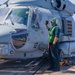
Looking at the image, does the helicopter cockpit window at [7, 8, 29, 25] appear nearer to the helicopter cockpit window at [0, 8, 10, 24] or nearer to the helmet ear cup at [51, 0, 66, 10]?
the helicopter cockpit window at [0, 8, 10, 24]

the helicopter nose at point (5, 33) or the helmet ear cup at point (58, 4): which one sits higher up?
the helmet ear cup at point (58, 4)

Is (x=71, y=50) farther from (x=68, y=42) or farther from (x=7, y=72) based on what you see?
(x=7, y=72)

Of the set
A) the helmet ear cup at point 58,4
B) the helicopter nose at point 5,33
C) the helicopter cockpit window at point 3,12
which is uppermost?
the helmet ear cup at point 58,4

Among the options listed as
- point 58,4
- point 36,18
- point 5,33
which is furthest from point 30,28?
point 58,4

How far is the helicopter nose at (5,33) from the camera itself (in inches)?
299

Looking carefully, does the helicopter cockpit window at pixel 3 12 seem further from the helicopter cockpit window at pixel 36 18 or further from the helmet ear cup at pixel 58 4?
the helmet ear cup at pixel 58 4

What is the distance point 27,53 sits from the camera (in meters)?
8.96

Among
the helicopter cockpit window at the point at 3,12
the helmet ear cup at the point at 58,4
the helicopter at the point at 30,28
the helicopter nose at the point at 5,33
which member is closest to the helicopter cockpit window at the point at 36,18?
the helicopter at the point at 30,28

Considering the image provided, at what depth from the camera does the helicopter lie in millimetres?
8023

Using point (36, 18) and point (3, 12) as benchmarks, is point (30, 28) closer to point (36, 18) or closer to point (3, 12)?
point (36, 18)

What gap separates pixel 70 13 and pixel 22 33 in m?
4.08

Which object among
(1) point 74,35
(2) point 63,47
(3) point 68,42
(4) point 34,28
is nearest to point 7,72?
(4) point 34,28

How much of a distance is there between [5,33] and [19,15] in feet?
4.94

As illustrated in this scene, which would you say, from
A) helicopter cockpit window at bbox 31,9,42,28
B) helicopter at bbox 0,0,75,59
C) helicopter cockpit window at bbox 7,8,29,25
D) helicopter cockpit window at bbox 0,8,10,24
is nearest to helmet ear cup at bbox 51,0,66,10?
helicopter at bbox 0,0,75,59
